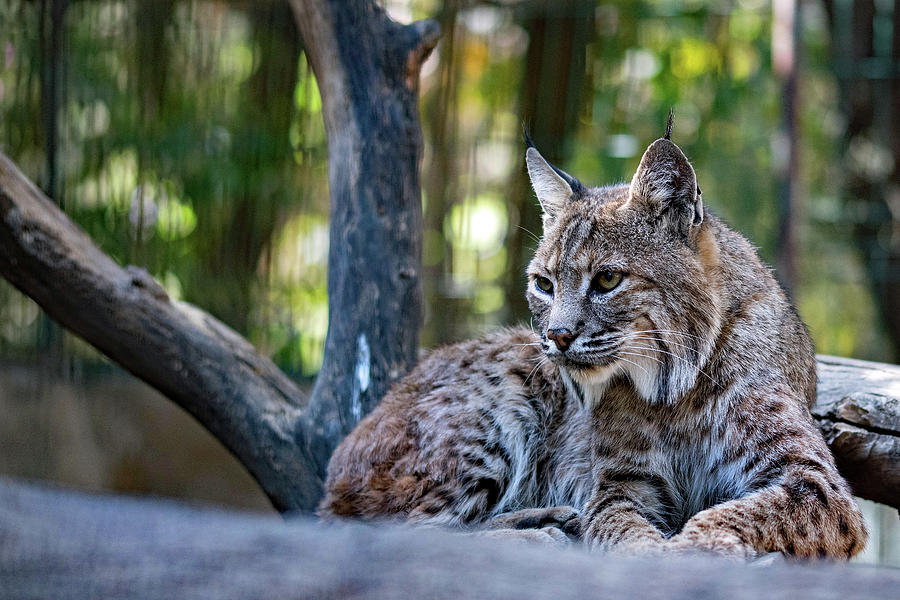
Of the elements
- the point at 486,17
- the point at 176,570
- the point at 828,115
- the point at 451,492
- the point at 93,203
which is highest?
the point at 486,17

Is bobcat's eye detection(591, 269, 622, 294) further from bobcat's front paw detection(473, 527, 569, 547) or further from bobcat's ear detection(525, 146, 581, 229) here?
bobcat's front paw detection(473, 527, 569, 547)

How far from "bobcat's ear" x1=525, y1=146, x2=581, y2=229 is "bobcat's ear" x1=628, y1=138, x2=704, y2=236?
38 centimetres

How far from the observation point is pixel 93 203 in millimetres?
6461

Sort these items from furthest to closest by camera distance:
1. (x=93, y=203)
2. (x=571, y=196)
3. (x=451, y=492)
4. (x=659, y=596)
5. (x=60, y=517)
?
(x=93, y=203), (x=571, y=196), (x=451, y=492), (x=60, y=517), (x=659, y=596)

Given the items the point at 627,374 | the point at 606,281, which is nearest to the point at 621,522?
the point at 627,374

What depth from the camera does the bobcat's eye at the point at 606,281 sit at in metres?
3.06

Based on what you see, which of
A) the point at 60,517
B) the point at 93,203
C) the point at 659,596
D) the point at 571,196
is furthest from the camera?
the point at 93,203

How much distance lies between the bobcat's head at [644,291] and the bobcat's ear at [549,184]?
321 millimetres

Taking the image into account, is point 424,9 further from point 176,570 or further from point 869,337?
point 176,570

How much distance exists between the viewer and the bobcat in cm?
285

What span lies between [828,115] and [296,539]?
21.3 ft

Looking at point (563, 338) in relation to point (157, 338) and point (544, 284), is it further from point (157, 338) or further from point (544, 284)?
point (157, 338)

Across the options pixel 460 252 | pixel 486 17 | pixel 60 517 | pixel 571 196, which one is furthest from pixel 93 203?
pixel 60 517

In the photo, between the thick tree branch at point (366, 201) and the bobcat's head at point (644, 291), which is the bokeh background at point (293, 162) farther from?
the bobcat's head at point (644, 291)
